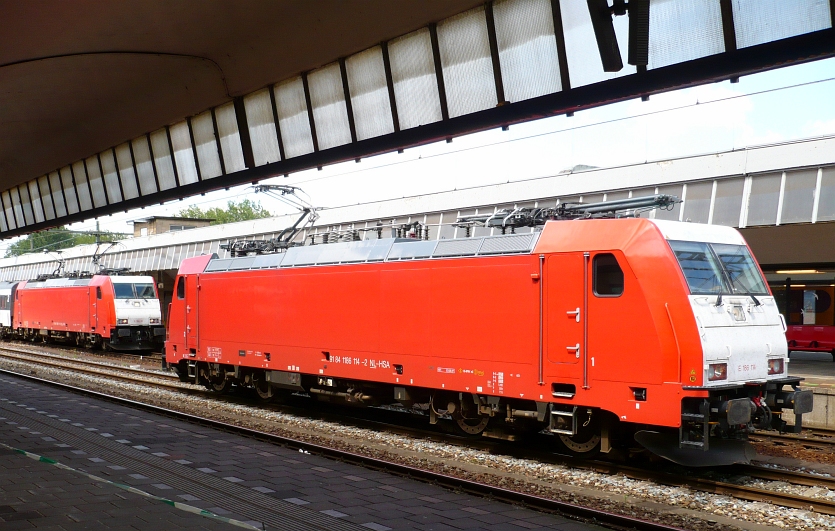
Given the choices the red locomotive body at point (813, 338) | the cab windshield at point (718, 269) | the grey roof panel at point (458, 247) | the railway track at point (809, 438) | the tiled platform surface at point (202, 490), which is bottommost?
the red locomotive body at point (813, 338)

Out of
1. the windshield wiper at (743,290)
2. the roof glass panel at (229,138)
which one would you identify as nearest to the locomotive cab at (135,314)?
the roof glass panel at (229,138)

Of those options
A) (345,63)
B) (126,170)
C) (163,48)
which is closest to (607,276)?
(345,63)

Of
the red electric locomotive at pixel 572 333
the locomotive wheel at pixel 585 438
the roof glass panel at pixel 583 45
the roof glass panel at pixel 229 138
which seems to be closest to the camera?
the roof glass panel at pixel 583 45

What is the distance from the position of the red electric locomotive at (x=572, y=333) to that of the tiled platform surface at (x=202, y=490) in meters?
2.25

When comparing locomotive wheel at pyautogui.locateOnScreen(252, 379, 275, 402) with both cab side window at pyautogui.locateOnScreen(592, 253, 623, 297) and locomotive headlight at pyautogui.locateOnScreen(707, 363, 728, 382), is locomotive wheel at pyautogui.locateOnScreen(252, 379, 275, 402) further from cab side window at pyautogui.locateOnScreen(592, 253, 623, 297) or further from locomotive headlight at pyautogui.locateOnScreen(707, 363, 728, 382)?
locomotive headlight at pyautogui.locateOnScreen(707, 363, 728, 382)

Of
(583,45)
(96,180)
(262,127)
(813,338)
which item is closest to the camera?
(583,45)

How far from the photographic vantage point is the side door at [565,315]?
983 centimetres

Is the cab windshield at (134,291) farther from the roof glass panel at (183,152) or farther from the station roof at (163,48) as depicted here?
the station roof at (163,48)

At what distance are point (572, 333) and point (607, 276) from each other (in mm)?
893

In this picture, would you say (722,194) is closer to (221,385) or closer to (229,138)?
(229,138)

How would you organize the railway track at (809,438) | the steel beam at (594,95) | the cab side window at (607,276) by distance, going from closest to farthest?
the steel beam at (594,95)
the cab side window at (607,276)
the railway track at (809,438)

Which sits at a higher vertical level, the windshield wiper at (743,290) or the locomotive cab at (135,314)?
the windshield wiper at (743,290)

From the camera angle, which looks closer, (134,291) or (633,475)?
(633,475)

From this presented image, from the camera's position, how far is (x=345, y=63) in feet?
33.0
